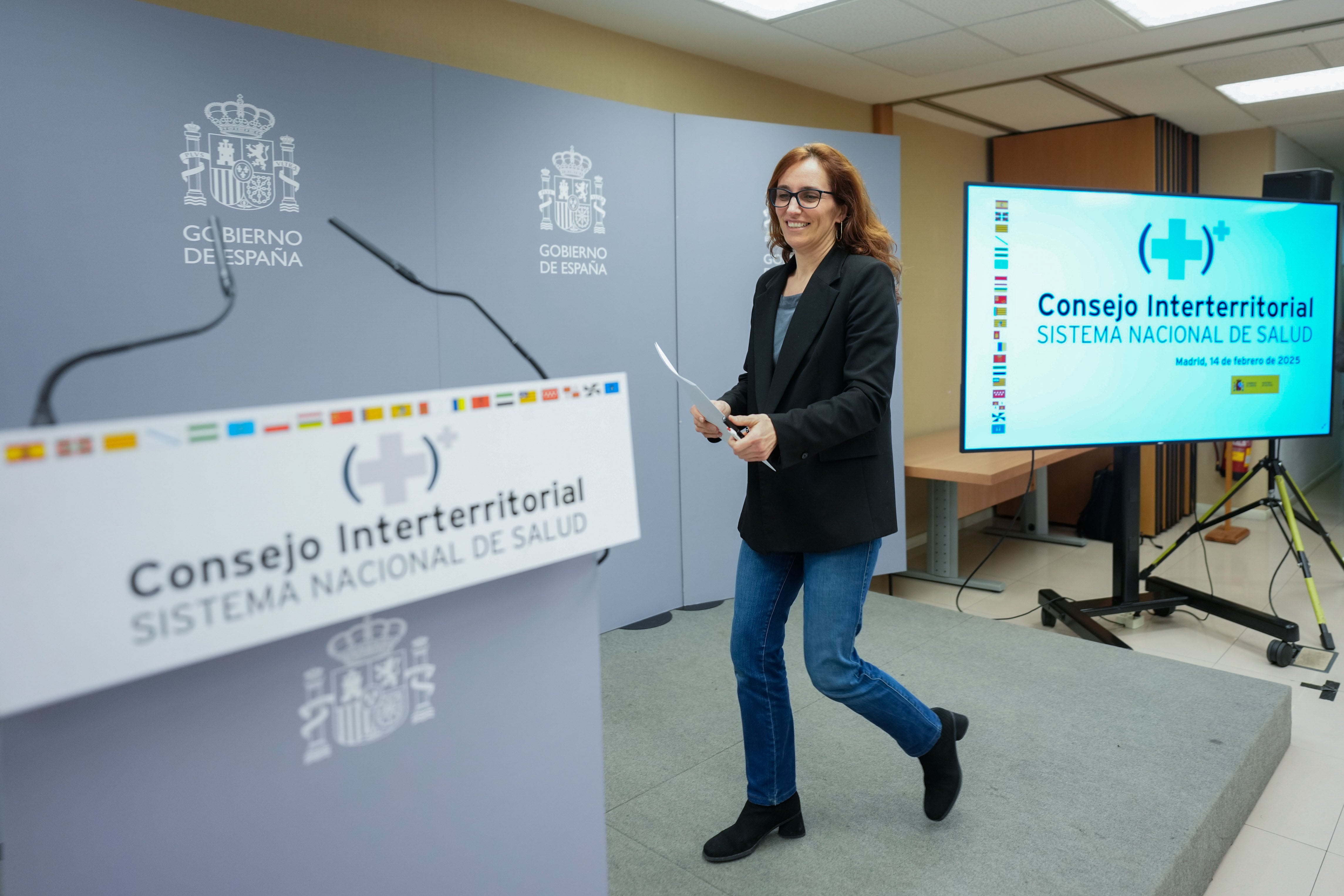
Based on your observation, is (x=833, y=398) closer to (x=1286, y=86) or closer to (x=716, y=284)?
(x=716, y=284)

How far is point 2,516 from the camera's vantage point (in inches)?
27.3

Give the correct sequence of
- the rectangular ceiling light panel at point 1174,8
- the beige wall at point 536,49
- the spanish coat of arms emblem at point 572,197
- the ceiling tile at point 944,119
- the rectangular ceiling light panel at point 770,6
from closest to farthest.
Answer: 1. the beige wall at point 536,49
2. the spanish coat of arms emblem at point 572,197
3. the rectangular ceiling light panel at point 770,6
4. the rectangular ceiling light panel at point 1174,8
5. the ceiling tile at point 944,119

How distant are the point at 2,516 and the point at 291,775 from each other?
400mm

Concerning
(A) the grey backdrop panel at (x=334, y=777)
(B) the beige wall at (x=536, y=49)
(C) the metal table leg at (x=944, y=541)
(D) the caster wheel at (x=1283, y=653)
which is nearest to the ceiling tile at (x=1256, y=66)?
(B) the beige wall at (x=536, y=49)

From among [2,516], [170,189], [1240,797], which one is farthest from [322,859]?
[1240,797]

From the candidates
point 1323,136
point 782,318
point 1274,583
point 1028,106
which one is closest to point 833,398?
point 782,318

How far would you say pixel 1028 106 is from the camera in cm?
496

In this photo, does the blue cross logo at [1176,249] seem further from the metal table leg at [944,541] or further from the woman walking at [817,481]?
the woman walking at [817,481]

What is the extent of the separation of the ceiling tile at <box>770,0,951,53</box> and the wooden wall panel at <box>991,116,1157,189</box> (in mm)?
1680

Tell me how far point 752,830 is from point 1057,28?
338 centimetres

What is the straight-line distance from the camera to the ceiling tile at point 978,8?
326 centimetres

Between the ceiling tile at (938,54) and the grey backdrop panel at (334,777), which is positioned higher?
the ceiling tile at (938,54)

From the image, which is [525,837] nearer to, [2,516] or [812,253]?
[2,516]

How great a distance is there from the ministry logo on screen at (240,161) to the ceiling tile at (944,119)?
359 centimetres
